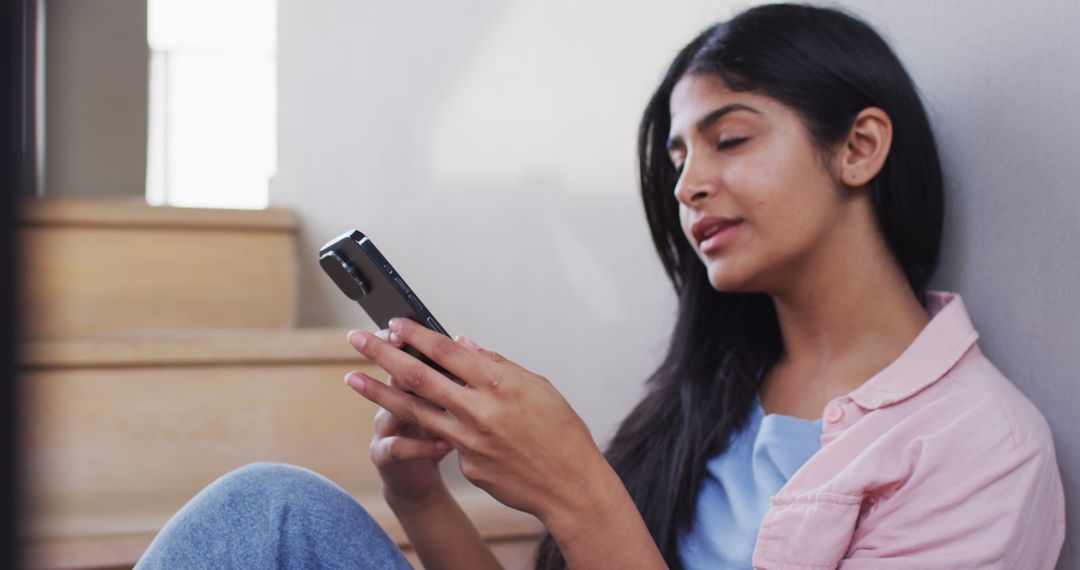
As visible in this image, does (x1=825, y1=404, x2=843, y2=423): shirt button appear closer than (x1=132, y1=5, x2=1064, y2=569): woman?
No

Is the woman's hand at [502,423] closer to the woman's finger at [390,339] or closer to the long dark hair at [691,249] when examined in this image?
the woman's finger at [390,339]

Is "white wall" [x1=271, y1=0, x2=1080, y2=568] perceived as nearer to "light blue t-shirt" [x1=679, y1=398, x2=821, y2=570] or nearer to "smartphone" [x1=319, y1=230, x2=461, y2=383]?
"light blue t-shirt" [x1=679, y1=398, x2=821, y2=570]

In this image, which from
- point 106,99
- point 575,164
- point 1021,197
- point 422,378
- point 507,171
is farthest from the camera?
point 106,99

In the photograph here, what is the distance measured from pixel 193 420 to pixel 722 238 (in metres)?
0.86

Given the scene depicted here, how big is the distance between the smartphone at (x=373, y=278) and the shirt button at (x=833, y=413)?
12.8 inches

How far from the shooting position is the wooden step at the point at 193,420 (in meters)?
1.29

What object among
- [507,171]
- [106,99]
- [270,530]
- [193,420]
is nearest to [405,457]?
[270,530]

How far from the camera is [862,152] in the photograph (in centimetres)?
84

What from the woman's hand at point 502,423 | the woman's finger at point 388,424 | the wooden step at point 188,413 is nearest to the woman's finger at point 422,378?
the woman's hand at point 502,423

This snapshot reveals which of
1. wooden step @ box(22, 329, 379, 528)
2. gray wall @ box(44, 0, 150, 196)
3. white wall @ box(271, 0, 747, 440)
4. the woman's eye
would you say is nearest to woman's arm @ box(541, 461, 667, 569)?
the woman's eye

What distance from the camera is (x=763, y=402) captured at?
0.96 m

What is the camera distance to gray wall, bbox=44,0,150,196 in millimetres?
3396

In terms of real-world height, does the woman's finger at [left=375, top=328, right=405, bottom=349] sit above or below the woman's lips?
below

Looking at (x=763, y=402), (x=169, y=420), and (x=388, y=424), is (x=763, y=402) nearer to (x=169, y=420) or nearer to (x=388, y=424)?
(x=388, y=424)
